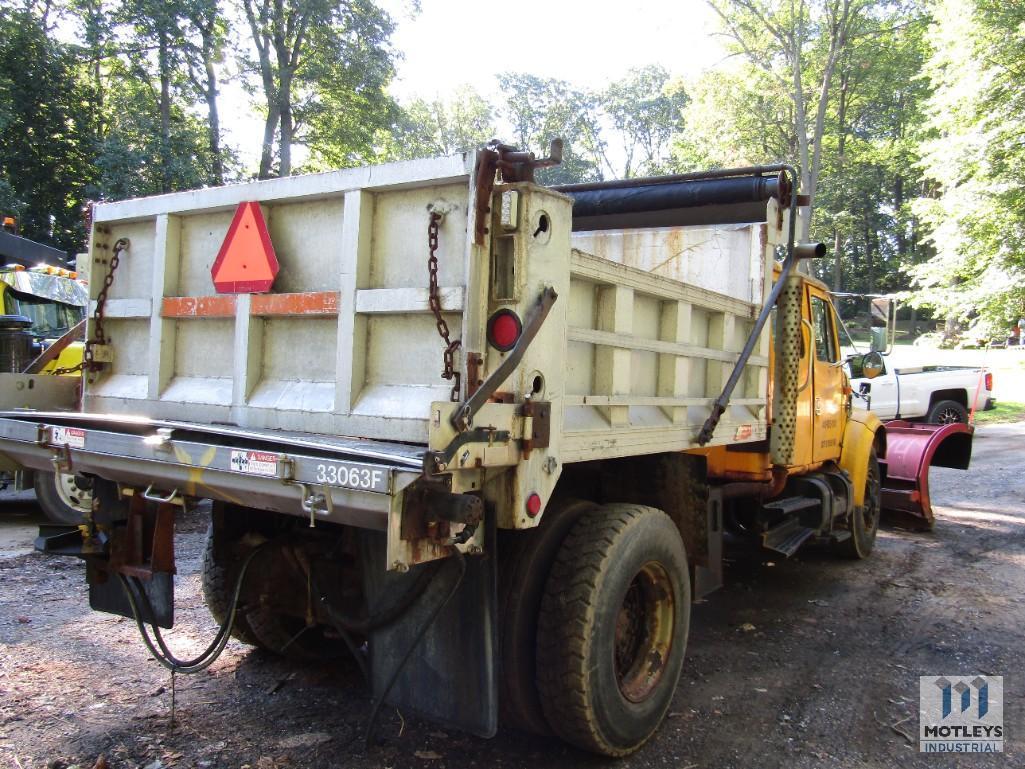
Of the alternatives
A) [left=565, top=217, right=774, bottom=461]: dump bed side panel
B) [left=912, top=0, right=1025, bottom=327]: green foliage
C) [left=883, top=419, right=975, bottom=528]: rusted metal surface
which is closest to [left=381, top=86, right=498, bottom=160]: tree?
[left=912, top=0, right=1025, bottom=327]: green foliage

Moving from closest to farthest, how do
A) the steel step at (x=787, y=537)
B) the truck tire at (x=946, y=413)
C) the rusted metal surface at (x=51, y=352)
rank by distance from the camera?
the rusted metal surface at (x=51, y=352)
the steel step at (x=787, y=537)
the truck tire at (x=946, y=413)

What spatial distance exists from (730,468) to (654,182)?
1.96 m

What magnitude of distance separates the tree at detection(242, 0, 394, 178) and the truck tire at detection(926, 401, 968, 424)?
55.8ft

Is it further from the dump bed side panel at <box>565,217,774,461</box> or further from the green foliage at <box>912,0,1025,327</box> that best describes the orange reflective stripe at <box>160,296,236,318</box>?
the green foliage at <box>912,0,1025,327</box>

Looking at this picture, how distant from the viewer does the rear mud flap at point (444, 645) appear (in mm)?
2797

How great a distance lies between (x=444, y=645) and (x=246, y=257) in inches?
70.1

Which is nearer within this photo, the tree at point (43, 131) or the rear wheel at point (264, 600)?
the rear wheel at point (264, 600)

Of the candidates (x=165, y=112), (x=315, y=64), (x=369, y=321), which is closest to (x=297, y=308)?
(x=369, y=321)

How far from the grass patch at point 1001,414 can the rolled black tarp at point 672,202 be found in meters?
15.9

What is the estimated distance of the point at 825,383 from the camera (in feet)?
18.7

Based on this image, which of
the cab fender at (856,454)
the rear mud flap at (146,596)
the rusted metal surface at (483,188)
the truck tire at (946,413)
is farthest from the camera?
the truck tire at (946,413)

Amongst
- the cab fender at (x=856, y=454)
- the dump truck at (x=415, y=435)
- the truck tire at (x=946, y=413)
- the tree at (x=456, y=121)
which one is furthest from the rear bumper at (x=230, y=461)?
the tree at (x=456, y=121)

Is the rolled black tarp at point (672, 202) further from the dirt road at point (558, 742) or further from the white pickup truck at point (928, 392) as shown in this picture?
the white pickup truck at point (928, 392)

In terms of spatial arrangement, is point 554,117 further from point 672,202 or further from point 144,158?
point 672,202
